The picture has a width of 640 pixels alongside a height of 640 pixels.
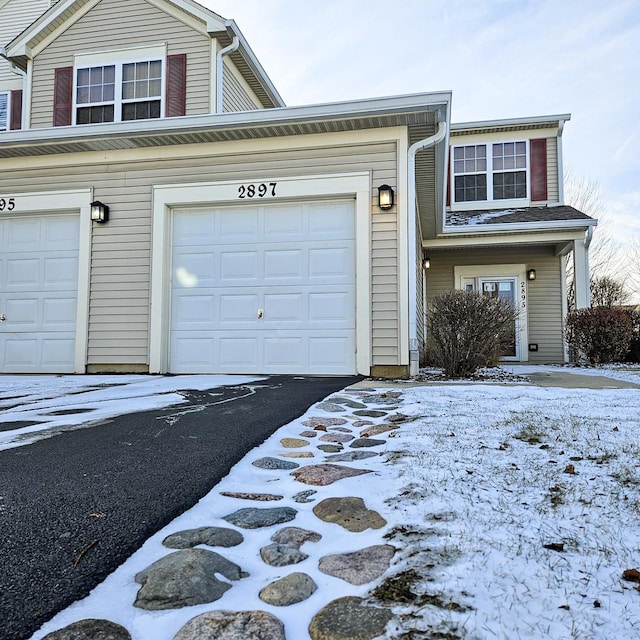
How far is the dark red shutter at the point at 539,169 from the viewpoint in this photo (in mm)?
11430

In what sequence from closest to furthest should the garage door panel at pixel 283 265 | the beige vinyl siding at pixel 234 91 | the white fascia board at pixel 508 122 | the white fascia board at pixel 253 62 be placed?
the garage door panel at pixel 283 265 → the white fascia board at pixel 253 62 → the beige vinyl siding at pixel 234 91 → the white fascia board at pixel 508 122

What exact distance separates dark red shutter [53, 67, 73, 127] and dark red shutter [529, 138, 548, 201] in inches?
367

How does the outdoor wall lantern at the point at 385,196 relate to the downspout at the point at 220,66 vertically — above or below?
below

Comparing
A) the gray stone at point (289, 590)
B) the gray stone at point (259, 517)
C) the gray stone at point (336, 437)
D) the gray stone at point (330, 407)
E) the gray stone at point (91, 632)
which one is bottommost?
the gray stone at point (91, 632)

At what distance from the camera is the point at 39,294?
252 inches

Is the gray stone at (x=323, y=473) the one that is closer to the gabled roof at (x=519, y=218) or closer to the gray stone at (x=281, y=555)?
Answer: the gray stone at (x=281, y=555)

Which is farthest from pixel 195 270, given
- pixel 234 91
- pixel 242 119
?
pixel 234 91

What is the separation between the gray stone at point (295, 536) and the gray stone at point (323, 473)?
0.35 m

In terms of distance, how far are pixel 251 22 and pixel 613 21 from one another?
689 cm

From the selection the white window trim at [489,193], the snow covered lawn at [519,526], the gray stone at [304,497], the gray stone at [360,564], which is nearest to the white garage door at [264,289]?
the snow covered lawn at [519,526]

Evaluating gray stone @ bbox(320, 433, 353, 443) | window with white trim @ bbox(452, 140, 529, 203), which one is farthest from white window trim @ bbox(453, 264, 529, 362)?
gray stone @ bbox(320, 433, 353, 443)

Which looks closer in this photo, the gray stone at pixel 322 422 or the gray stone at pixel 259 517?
the gray stone at pixel 259 517

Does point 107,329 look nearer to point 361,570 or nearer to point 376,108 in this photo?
point 376,108

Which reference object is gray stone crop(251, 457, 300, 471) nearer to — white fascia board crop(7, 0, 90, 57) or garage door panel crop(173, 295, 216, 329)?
garage door panel crop(173, 295, 216, 329)
